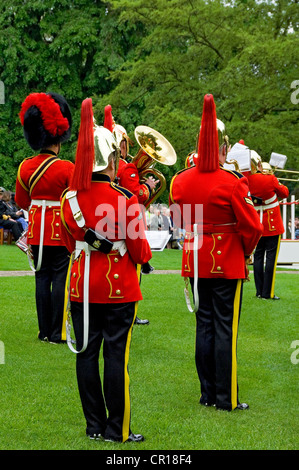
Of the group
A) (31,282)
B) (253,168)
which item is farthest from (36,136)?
(31,282)

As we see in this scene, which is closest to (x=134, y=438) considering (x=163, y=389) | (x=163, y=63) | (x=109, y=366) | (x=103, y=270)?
(x=109, y=366)

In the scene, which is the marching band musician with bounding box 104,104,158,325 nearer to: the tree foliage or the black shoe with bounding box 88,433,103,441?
the black shoe with bounding box 88,433,103,441

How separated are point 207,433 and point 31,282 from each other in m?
7.96

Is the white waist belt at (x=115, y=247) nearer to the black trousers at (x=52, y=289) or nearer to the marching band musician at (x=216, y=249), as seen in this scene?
the marching band musician at (x=216, y=249)

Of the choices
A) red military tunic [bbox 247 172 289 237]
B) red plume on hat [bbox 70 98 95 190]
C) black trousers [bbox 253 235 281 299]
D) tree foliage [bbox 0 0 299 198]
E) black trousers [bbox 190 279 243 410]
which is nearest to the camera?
red plume on hat [bbox 70 98 95 190]

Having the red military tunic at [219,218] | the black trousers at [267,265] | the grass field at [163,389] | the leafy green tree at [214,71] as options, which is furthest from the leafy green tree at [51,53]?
the red military tunic at [219,218]

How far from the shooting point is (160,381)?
20.9ft

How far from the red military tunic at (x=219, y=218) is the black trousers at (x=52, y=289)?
2.20 metres

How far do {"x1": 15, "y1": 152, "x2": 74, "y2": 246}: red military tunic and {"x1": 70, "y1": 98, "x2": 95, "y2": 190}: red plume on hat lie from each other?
2711mm

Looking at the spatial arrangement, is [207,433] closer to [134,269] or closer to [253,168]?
[134,269]

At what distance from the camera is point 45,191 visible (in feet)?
24.3

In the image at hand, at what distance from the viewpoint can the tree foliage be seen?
81.6 ft

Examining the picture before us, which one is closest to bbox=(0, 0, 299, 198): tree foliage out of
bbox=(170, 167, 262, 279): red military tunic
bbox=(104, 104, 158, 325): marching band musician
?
bbox=(104, 104, 158, 325): marching band musician

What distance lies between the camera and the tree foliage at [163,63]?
81.6 feet
